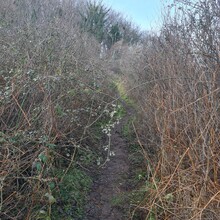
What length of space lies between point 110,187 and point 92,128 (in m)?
2.00

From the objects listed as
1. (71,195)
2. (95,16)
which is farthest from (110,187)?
(95,16)

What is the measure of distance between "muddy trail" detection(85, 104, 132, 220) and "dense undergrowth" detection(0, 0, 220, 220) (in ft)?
0.57

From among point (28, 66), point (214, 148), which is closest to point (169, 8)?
point (28, 66)

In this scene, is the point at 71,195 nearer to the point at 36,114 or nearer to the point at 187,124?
the point at 36,114

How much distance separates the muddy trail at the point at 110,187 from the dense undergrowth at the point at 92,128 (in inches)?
6.9

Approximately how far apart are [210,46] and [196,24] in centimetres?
97

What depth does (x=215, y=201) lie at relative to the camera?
10.0ft

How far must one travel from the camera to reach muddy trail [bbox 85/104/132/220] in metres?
4.07

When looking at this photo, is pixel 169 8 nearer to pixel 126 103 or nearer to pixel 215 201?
pixel 126 103

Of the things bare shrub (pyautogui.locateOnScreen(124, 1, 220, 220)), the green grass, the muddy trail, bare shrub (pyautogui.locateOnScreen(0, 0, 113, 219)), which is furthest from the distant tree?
the green grass

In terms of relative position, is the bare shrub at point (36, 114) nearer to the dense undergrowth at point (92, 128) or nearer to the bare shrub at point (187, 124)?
the dense undergrowth at point (92, 128)

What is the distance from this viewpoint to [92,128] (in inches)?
260

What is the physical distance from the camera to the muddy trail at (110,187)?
4.07m

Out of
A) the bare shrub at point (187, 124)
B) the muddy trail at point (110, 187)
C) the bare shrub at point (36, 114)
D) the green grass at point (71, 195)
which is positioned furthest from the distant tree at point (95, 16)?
the green grass at point (71, 195)
